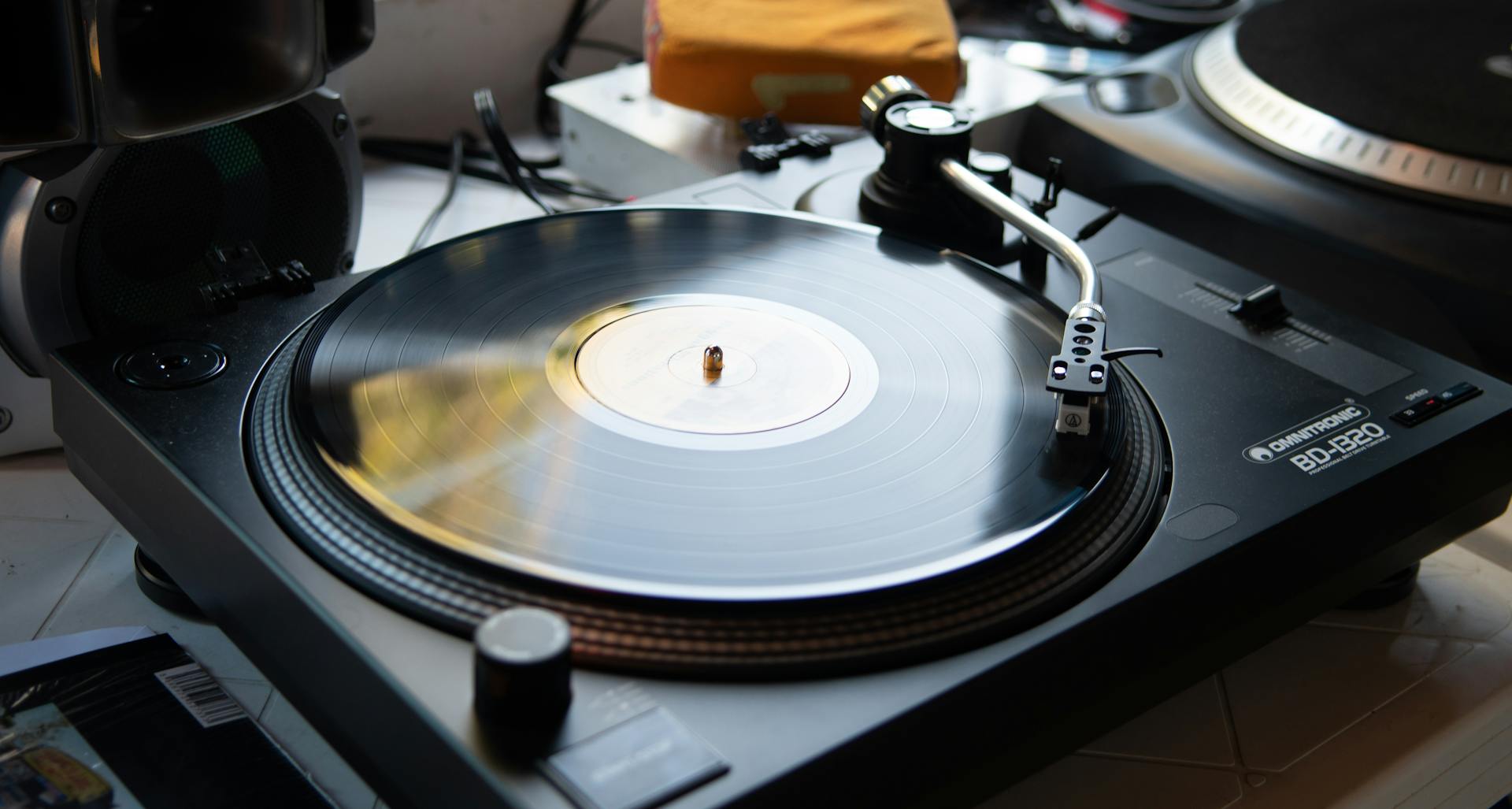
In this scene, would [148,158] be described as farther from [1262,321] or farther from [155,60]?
[1262,321]

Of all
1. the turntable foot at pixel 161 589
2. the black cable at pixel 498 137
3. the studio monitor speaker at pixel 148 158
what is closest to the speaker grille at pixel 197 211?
the studio monitor speaker at pixel 148 158

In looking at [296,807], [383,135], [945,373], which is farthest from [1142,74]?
[296,807]

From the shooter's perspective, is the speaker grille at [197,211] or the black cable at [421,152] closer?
the speaker grille at [197,211]

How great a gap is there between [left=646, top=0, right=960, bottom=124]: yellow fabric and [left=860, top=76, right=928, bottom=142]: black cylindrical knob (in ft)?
0.66

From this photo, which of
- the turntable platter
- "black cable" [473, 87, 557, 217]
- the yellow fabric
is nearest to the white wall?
"black cable" [473, 87, 557, 217]

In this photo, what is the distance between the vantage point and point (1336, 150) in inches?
40.3

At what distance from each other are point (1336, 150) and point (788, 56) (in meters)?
0.46

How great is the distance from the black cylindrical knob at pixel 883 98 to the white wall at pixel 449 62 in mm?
616

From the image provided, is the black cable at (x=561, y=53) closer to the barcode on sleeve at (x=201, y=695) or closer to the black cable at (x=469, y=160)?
the black cable at (x=469, y=160)

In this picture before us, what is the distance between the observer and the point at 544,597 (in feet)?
1.72

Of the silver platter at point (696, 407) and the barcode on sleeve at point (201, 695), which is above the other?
the silver platter at point (696, 407)

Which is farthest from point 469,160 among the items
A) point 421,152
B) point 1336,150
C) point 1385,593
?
point 1385,593

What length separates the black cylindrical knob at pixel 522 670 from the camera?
1.48 feet

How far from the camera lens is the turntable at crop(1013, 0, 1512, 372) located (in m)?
0.95
